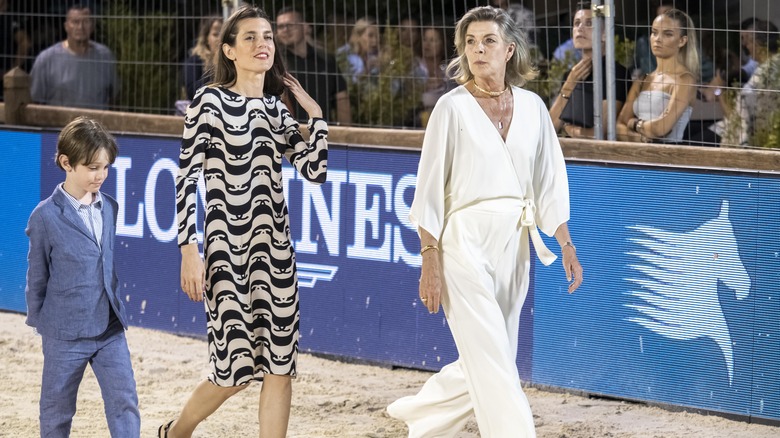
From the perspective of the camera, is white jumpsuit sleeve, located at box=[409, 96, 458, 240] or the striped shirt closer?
white jumpsuit sleeve, located at box=[409, 96, 458, 240]

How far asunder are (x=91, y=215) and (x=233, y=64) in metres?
0.85

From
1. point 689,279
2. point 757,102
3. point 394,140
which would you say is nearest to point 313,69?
point 394,140

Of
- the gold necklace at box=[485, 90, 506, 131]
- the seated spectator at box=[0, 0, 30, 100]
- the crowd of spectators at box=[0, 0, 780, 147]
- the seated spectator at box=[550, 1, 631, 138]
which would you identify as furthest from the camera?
the seated spectator at box=[0, 0, 30, 100]

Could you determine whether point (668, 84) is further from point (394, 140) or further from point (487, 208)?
point (487, 208)

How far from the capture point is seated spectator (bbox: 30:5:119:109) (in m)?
9.33

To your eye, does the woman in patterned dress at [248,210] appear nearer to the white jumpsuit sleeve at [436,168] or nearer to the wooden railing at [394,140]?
the white jumpsuit sleeve at [436,168]

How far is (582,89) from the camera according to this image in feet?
23.1

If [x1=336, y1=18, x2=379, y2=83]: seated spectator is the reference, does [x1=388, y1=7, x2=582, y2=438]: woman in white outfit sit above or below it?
below

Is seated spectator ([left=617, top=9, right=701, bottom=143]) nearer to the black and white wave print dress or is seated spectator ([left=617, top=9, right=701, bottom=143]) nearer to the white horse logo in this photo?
the white horse logo

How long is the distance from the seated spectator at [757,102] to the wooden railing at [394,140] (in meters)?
0.29

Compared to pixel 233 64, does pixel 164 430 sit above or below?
below

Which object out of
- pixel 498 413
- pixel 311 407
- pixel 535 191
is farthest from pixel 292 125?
pixel 311 407

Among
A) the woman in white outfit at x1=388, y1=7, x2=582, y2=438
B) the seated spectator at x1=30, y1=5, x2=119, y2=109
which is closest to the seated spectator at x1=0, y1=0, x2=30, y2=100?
the seated spectator at x1=30, y1=5, x2=119, y2=109

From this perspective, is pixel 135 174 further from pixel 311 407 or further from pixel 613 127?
pixel 613 127
